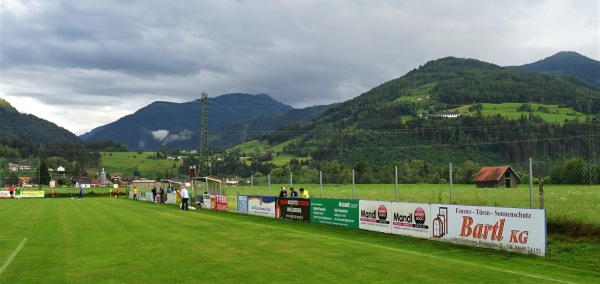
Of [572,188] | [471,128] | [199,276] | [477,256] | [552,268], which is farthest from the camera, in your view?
[471,128]

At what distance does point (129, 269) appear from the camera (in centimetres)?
1250

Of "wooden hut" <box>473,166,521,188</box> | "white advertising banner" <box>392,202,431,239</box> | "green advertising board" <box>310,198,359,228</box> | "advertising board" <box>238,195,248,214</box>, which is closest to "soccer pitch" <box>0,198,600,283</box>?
"white advertising banner" <box>392,202,431,239</box>

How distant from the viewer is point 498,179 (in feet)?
74.9

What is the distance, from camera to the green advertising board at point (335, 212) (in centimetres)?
2389

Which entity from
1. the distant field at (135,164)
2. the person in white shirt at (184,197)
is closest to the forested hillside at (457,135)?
the distant field at (135,164)

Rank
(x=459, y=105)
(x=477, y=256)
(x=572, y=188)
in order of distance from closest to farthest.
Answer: (x=477, y=256) → (x=572, y=188) → (x=459, y=105)

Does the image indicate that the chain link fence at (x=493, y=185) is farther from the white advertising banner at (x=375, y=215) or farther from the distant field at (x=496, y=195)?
the white advertising banner at (x=375, y=215)

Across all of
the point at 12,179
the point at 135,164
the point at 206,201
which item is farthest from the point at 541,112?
the point at 135,164

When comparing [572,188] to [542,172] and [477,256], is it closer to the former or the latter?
[542,172]

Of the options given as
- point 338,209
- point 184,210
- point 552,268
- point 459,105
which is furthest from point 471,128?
point 552,268

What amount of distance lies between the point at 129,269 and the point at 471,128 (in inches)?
5137

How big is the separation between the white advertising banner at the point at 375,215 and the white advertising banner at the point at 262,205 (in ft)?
29.5

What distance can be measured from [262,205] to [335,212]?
8.73 meters

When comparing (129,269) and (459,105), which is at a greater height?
(459,105)
